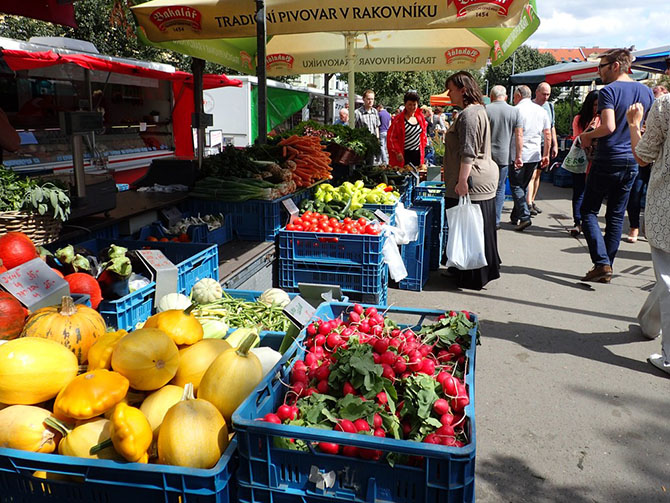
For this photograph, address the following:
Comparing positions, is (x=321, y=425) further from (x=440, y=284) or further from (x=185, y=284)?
(x=440, y=284)

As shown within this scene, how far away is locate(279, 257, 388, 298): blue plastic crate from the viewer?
514cm

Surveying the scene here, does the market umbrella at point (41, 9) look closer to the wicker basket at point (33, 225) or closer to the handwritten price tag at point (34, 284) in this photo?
the wicker basket at point (33, 225)

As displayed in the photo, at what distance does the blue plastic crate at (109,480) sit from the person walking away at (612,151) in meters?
5.44

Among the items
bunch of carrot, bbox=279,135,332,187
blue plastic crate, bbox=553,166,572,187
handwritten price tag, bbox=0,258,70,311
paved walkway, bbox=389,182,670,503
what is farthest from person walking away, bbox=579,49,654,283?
blue plastic crate, bbox=553,166,572,187

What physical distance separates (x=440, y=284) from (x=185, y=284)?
3.77 metres

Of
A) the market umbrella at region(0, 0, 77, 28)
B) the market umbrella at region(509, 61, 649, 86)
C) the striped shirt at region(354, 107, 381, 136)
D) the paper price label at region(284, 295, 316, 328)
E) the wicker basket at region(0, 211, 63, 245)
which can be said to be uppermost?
the market umbrella at region(509, 61, 649, 86)

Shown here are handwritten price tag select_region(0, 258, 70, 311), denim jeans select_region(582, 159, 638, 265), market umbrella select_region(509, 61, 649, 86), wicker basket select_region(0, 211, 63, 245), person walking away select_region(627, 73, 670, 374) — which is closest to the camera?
handwritten price tag select_region(0, 258, 70, 311)

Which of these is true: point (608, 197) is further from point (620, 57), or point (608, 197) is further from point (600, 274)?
point (620, 57)

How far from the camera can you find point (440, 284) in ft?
→ 21.6

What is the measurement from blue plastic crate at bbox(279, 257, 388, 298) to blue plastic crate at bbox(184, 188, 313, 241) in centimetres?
34

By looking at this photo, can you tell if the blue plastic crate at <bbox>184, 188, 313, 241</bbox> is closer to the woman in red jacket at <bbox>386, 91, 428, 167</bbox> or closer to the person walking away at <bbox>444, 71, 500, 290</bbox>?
the person walking away at <bbox>444, 71, 500, 290</bbox>

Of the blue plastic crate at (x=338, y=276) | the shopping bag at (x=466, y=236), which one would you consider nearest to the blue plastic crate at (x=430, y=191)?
the shopping bag at (x=466, y=236)

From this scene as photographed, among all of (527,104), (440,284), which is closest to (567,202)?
(527,104)

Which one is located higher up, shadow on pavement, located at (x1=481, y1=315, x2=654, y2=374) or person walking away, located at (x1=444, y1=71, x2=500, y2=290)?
→ person walking away, located at (x1=444, y1=71, x2=500, y2=290)
